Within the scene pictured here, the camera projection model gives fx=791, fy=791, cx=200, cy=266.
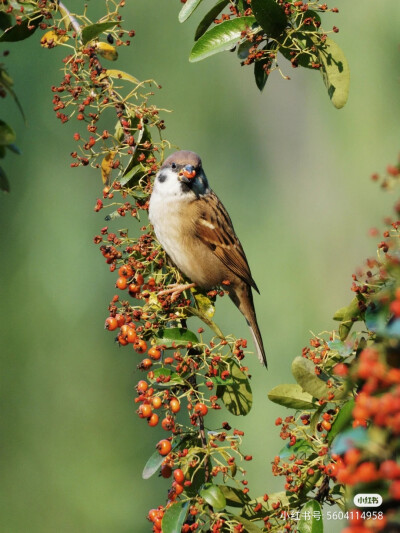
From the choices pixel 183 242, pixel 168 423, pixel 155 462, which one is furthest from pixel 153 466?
pixel 183 242

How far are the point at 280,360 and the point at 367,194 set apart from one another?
2514 mm

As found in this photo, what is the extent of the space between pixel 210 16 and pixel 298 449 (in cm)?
112

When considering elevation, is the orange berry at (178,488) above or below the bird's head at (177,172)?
below

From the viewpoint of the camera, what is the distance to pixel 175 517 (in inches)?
64.5

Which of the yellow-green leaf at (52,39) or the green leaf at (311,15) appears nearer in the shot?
the green leaf at (311,15)

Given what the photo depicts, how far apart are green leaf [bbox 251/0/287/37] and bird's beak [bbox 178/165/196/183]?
102 centimetres

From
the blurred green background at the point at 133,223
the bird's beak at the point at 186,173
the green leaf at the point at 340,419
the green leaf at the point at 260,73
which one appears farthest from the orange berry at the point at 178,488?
the blurred green background at the point at 133,223

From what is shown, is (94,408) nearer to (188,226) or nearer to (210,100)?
(210,100)

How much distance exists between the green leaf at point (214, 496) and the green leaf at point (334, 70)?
3.17 ft

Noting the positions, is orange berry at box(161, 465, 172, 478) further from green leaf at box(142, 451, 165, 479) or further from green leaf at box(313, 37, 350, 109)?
green leaf at box(313, 37, 350, 109)

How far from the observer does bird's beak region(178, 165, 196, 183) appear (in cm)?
293

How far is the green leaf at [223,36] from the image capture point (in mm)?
1989

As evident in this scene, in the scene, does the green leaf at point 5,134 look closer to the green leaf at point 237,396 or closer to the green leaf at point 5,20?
the green leaf at point 5,20

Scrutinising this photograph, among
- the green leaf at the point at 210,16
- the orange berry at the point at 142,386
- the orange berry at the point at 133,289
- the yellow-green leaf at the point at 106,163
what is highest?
the green leaf at the point at 210,16
